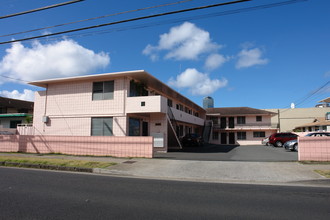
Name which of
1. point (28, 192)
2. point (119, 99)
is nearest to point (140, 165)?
point (28, 192)

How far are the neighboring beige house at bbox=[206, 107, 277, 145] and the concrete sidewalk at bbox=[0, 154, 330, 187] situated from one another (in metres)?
29.7

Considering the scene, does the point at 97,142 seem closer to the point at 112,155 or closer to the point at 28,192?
the point at 112,155

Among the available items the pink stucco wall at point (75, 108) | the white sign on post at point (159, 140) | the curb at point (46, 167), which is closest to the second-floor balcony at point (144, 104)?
the pink stucco wall at point (75, 108)

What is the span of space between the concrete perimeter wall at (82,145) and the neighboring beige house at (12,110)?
44.6ft

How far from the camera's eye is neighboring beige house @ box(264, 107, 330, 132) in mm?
52750

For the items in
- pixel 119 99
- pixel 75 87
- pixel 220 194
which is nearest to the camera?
pixel 220 194

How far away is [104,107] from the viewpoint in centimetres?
1873

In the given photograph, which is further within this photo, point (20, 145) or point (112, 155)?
point (20, 145)

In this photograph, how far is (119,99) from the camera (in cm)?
1839

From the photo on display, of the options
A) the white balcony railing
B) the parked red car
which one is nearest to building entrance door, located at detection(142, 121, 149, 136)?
the white balcony railing

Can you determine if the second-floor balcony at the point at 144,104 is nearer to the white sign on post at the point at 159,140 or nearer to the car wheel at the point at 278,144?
the white sign on post at the point at 159,140

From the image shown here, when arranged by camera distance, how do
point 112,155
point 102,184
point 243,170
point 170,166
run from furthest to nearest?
point 112,155 < point 170,166 < point 243,170 < point 102,184

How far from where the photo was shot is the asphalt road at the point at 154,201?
15.6ft

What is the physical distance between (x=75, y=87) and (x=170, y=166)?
1238 cm
